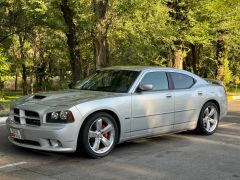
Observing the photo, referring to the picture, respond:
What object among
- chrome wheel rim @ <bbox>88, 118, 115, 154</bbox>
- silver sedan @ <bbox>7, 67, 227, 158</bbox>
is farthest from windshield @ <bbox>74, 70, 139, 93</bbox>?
chrome wheel rim @ <bbox>88, 118, 115, 154</bbox>

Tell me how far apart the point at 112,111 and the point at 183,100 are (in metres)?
1.93

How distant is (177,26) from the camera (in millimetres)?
20859

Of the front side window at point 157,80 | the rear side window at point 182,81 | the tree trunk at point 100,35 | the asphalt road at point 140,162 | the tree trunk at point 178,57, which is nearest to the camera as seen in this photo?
the asphalt road at point 140,162

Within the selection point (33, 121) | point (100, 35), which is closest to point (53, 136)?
point (33, 121)

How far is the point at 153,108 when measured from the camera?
8.25m

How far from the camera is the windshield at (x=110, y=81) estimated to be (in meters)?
8.21

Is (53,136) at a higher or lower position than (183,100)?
lower

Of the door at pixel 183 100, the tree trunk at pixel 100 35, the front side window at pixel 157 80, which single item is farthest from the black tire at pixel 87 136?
the tree trunk at pixel 100 35

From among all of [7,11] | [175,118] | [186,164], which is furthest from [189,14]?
[186,164]

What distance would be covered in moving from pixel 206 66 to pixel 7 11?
16.3 m

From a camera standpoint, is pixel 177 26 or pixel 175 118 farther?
pixel 177 26

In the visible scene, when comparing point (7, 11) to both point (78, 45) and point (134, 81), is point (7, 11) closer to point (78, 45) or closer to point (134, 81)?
point (78, 45)

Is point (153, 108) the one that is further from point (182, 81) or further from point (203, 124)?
point (203, 124)

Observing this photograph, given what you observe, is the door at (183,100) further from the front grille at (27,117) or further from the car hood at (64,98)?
the front grille at (27,117)
